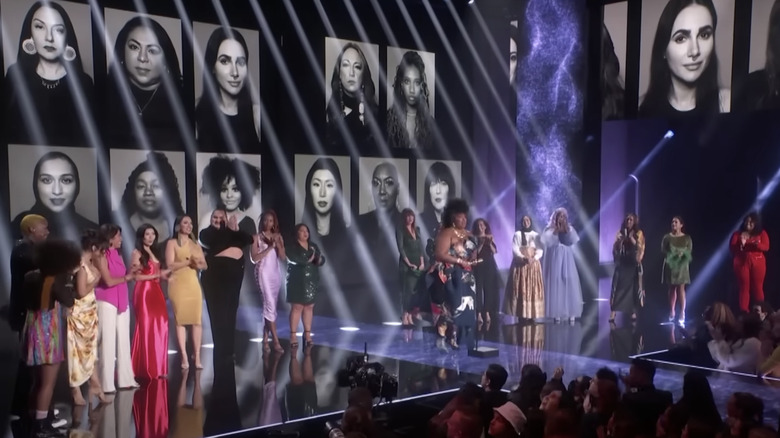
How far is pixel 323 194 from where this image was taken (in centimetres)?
1043

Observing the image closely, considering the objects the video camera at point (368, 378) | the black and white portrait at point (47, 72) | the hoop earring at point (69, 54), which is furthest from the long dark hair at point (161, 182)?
the video camera at point (368, 378)

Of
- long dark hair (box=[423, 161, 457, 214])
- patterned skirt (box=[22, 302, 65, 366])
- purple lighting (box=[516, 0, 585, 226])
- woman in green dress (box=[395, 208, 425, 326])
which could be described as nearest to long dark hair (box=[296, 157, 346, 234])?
woman in green dress (box=[395, 208, 425, 326])

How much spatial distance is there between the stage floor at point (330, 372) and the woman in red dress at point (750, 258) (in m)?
1.08

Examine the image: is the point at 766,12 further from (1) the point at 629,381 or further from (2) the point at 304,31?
(1) the point at 629,381

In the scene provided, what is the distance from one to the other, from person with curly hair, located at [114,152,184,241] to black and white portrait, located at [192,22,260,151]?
67 centimetres

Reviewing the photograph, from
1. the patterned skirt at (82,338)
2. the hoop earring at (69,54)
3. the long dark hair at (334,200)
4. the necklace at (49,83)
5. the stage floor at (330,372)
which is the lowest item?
the stage floor at (330,372)

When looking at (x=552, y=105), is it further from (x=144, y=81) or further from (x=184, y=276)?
(x=184, y=276)

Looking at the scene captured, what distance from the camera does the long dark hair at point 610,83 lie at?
1089 cm

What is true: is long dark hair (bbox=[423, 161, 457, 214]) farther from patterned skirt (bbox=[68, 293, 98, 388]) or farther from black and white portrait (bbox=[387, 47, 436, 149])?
patterned skirt (bbox=[68, 293, 98, 388])

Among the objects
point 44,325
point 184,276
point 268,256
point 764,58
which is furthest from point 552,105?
point 44,325

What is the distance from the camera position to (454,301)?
24.9 ft

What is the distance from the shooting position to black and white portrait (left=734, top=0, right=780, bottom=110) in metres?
9.16

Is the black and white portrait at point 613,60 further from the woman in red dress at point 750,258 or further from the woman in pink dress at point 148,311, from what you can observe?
the woman in pink dress at point 148,311

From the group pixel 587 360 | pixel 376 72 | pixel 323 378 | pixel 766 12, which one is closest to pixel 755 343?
pixel 587 360
